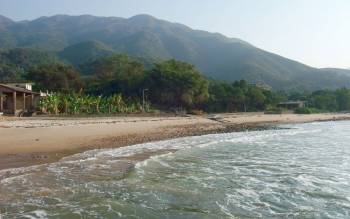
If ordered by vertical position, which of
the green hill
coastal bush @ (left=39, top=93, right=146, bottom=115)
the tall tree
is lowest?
coastal bush @ (left=39, top=93, right=146, bottom=115)

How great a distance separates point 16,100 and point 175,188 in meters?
38.7

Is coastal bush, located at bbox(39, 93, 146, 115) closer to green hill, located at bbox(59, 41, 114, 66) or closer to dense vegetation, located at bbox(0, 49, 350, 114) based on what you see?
dense vegetation, located at bbox(0, 49, 350, 114)

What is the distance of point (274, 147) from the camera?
22.4 meters

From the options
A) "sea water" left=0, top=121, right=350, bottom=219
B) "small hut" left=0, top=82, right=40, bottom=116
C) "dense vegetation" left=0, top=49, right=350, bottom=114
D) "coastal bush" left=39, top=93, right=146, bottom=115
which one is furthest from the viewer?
"dense vegetation" left=0, top=49, right=350, bottom=114

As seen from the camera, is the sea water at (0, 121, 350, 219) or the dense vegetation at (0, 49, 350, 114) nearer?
the sea water at (0, 121, 350, 219)

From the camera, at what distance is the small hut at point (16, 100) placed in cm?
4081

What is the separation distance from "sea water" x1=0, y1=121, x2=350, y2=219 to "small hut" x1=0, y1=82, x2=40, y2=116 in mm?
27119

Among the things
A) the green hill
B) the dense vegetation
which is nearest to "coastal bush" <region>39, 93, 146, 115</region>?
the dense vegetation

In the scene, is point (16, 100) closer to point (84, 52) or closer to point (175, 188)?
point (175, 188)

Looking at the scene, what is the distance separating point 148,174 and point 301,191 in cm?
443

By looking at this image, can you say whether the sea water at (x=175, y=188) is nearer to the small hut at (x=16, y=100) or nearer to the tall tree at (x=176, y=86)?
the small hut at (x=16, y=100)

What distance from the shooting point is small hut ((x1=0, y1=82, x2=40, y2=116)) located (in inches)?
1607

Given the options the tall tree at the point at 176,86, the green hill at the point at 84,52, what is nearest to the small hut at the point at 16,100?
the tall tree at the point at 176,86

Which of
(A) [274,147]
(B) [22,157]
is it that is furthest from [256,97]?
(B) [22,157]
